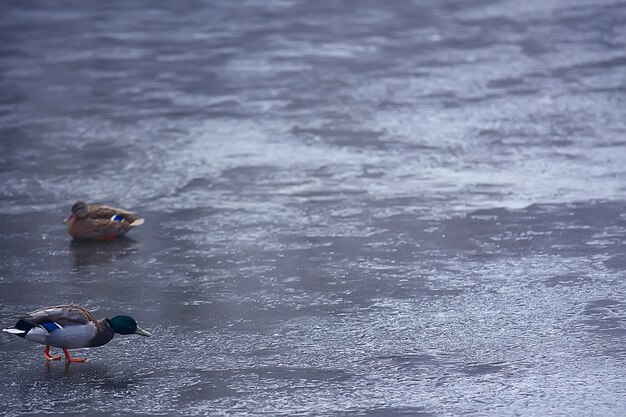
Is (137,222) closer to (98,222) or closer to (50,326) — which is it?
(98,222)

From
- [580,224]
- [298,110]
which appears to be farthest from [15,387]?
[298,110]

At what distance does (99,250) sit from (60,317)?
2915 mm

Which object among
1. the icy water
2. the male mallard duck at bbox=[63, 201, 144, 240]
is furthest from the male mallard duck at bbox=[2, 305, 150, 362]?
the male mallard duck at bbox=[63, 201, 144, 240]

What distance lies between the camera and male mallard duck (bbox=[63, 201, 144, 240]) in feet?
34.5

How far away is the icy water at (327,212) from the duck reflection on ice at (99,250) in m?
0.03

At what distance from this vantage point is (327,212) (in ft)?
37.0

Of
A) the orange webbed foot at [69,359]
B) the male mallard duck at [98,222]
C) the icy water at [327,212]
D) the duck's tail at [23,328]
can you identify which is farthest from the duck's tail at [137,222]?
the duck's tail at [23,328]

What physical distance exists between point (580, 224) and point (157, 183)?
4467mm

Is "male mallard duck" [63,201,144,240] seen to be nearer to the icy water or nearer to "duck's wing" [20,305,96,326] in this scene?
the icy water

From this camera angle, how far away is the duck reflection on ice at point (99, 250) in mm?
10078

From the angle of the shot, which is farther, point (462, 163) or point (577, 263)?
point (462, 163)

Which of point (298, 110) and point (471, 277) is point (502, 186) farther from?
point (298, 110)

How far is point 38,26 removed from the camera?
21766mm

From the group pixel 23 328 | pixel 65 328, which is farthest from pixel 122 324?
pixel 23 328
